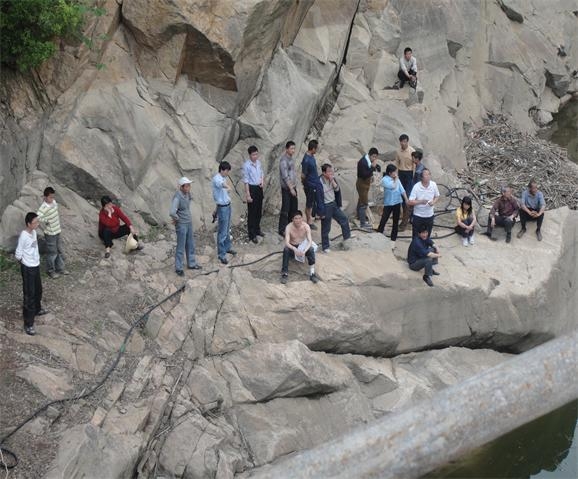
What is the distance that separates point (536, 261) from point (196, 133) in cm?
645

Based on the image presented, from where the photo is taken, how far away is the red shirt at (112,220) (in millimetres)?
11719

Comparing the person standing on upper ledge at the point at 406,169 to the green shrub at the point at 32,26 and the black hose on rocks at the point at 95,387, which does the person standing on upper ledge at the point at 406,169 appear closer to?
the black hose on rocks at the point at 95,387

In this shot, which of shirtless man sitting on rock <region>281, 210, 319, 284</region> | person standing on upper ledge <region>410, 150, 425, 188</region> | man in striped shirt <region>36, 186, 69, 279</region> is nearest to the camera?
man in striped shirt <region>36, 186, 69, 279</region>

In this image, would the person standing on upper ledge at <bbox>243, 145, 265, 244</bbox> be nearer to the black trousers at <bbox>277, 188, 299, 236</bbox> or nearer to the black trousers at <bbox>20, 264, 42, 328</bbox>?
the black trousers at <bbox>277, 188, 299, 236</bbox>

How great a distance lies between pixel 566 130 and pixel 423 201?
1368cm

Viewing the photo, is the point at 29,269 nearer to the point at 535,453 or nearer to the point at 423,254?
the point at 423,254

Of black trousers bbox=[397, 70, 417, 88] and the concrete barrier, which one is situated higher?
the concrete barrier

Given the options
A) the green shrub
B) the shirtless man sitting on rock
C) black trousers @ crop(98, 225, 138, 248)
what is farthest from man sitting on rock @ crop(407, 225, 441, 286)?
the green shrub

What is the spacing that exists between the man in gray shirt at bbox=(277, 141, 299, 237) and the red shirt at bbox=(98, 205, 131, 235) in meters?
2.66

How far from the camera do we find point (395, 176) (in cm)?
1314

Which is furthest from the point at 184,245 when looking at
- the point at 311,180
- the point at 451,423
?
the point at 451,423

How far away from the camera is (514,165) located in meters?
19.5

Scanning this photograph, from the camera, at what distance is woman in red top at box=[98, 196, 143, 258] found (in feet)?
38.4

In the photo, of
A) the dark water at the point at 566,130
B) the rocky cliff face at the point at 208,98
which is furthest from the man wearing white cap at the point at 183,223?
the dark water at the point at 566,130
